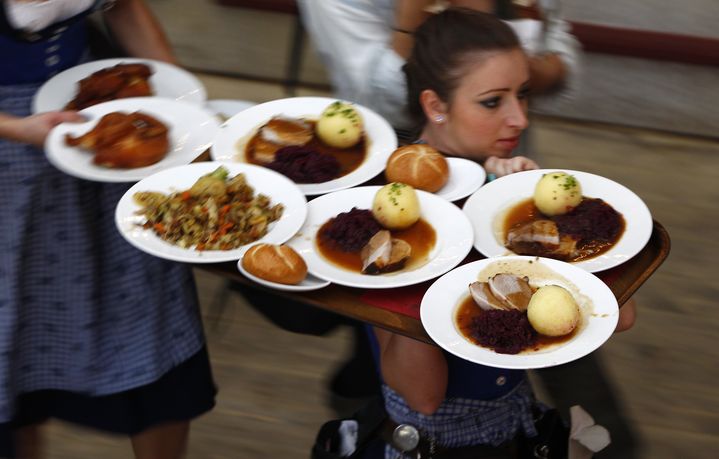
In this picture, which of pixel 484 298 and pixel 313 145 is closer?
pixel 484 298

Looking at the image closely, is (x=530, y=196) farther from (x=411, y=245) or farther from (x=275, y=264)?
(x=275, y=264)

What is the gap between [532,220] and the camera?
184 cm

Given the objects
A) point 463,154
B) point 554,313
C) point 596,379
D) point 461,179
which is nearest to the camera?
point 554,313

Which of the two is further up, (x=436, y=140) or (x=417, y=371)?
(x=436, y=140)

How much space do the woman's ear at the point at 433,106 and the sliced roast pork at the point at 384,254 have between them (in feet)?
1.62

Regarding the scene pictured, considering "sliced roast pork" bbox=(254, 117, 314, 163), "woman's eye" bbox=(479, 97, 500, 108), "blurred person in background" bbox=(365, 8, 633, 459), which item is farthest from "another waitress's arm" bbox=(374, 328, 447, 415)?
"woman's eye" bbox=(479, 97, 500, 108)

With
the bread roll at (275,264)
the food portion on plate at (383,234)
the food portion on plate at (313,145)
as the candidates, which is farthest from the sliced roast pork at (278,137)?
the bread roll at (275,264)

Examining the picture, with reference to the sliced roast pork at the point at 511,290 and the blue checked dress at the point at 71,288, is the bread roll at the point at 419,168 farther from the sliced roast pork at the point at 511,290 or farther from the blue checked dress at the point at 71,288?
the blue checked dress at the point at 71,288

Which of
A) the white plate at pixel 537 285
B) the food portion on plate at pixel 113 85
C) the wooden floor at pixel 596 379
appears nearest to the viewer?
the white plate at pixel 537 285

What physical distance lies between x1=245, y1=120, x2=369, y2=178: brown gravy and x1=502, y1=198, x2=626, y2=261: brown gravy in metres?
0.32

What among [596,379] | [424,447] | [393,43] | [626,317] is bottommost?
[596,379]

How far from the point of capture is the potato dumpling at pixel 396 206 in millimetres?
1772

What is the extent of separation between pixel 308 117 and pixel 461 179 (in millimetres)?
366

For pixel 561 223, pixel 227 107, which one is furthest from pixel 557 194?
pixel 227 107
